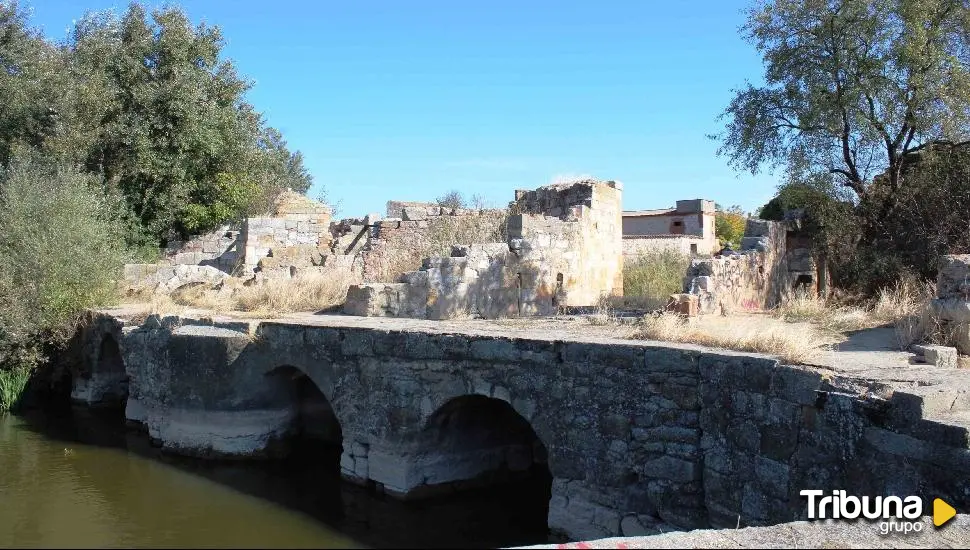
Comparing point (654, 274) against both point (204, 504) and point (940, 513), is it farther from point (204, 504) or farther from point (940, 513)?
point (940, 513)

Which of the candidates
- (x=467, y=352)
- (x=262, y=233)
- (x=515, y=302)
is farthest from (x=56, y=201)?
(x=467, y=352)

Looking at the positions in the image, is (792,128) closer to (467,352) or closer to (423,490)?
(467,352)

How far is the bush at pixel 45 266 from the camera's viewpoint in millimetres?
14547

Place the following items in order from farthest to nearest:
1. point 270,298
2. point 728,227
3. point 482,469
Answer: point 728,227, point 270,298, point 482,469

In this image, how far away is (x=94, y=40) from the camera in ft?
67.0

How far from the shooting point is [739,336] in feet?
24.6

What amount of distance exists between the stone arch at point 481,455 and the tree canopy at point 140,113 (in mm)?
14088

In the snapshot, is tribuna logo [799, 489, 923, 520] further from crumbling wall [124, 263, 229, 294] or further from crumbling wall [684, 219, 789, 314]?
crumbling wall [124, 263, 229, 294]

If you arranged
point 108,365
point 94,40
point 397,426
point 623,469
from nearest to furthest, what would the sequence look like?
point 623,469
point 397,426
point 108,365
point 94,40

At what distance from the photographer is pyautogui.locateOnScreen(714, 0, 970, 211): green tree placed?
1223cm

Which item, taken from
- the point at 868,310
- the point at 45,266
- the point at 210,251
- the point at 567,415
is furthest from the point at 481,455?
the point at 210,251

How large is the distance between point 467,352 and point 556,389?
3.94 ft

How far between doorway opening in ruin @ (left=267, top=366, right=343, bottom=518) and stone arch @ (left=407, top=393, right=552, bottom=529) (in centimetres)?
125

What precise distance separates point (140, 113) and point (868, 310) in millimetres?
17960
